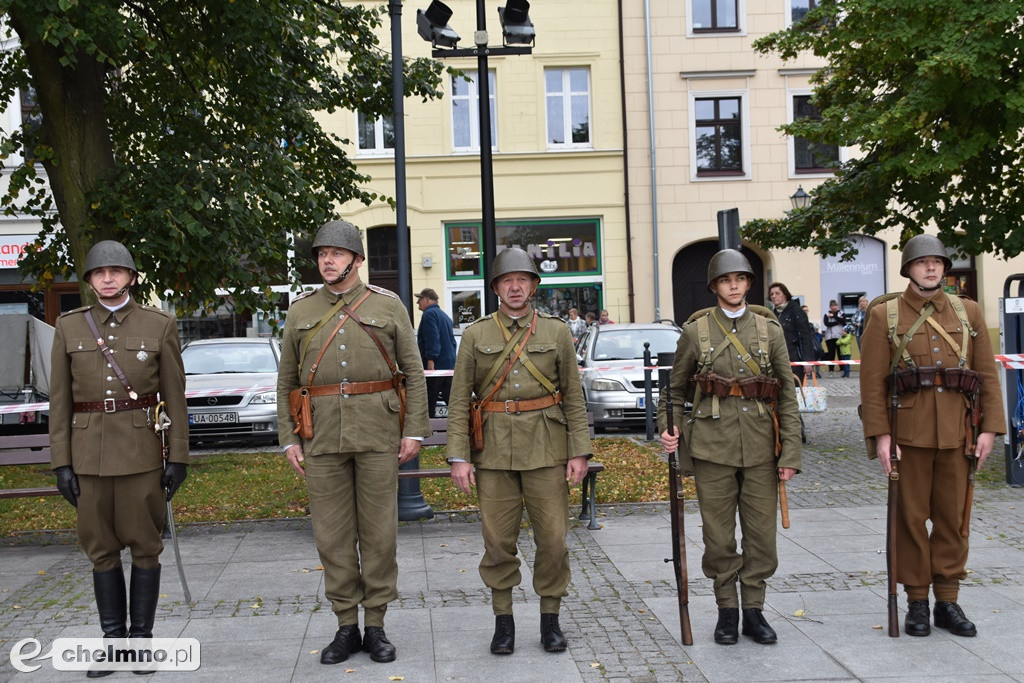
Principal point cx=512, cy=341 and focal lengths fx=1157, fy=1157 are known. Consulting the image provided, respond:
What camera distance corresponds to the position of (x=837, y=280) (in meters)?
29.0

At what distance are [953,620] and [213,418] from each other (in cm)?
1154

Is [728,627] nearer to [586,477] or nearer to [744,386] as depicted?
[744,386]

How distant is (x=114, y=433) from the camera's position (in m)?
5.73

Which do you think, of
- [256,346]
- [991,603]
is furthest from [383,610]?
[256,346]

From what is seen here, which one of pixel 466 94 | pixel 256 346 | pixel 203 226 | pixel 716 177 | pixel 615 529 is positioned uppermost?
pixel 466 94

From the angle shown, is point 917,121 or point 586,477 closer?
point 586,477

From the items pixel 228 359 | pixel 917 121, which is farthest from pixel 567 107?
pixel 917 121

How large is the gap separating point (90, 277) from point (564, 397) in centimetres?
249

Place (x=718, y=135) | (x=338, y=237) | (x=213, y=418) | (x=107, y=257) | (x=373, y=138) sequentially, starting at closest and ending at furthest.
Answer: (x=107, y=257)
(x=338, y=237)
(x=213, y=418)
(x=373, y=138)
(x=718, y=135)

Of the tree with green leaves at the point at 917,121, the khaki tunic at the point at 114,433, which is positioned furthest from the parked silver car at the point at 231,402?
the khaki tunic at the point at 114,433

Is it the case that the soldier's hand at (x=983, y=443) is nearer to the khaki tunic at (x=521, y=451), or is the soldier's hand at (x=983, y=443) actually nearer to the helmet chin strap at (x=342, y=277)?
the khaki tunic at (x=521, y=451)

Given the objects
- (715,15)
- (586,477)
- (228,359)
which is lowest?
(586,477)

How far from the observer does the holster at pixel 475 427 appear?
5.93 meters

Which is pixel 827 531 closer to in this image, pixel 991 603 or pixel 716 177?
pixel 991 603
